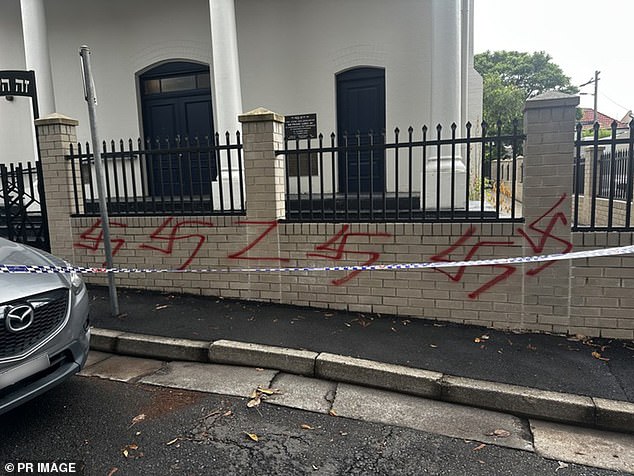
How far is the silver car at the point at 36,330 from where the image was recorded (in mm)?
2738

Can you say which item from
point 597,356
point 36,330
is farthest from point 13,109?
point 597,356

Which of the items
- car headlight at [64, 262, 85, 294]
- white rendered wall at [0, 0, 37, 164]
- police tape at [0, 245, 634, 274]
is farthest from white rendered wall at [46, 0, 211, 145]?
car headlight at [64, 262, 85, 294]

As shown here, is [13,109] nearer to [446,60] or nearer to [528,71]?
[446,60]

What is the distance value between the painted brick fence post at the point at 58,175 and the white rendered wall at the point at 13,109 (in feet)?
15.9

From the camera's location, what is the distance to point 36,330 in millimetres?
2910

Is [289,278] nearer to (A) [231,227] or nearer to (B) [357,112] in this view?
(A) [231,227]

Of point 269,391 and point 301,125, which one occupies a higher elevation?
point 301,125

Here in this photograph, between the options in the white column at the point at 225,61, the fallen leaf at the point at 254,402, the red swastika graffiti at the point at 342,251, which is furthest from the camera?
the white column at the point at 225,61

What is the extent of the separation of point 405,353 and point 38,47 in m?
8.72

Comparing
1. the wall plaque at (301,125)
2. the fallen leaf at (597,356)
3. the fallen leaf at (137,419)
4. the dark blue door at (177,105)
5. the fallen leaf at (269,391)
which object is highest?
the dark blue door at (177,105)

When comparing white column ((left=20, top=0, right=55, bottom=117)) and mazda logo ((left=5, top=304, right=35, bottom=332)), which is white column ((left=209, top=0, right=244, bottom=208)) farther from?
mazda logo ((left=5, top=304, right=35, bottom=332))

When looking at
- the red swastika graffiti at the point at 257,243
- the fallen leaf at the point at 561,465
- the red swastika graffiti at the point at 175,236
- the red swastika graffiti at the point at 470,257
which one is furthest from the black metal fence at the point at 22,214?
the fallen leaf at the point at 561,465

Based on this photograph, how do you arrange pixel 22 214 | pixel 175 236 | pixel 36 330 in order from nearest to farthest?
1. pixel 36 330
2. pixel 175 236
3. pixel 22 214

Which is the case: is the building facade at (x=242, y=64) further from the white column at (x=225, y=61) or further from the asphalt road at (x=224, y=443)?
the asphalt road at (x=224, y=443)
